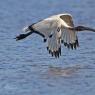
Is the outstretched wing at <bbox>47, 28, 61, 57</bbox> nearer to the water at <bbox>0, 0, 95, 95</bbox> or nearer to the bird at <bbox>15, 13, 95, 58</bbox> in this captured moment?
the bird at <bbox>15, 13, 95, 58</bbox>

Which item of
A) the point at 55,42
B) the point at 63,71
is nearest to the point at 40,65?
the point at 63,71

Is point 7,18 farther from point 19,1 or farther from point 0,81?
point 0,81

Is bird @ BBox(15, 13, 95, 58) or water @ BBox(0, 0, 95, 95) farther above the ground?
bird @ BBox(15, 13, 95, 58)

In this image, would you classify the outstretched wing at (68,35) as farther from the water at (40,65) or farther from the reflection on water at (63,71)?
the reflection on water at (63,71)

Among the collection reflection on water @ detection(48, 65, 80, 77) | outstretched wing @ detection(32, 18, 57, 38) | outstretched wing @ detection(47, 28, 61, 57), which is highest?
outstretched wing @ detection(32, 18, 57, 38)

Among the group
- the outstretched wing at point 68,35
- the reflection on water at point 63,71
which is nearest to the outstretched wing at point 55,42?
the reflection on water at point 63,71

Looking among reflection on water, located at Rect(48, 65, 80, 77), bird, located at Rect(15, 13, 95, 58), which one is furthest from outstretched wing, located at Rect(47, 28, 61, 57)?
reflection on water, located at Rect(48, 65, 80, 77)

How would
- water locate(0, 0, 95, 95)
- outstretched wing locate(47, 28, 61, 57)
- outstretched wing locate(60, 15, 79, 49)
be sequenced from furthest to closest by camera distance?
outstretched wing locate(60, 15, 79, 49), outstretched wing locate(47, 28, 61, 57), water locate(0, 0, 95, 95)

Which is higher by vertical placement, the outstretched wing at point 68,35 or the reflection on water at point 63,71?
the outstretched wing at point 68,35

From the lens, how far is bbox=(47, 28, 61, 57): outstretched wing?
10.1 metres

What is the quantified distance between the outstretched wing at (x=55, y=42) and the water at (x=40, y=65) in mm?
345

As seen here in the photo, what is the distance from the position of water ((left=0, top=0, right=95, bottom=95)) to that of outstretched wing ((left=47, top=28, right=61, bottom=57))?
1.13 ft

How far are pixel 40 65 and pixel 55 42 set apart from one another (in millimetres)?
772

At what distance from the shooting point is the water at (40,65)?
30.1 feet
